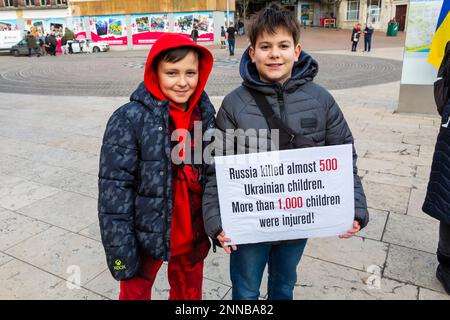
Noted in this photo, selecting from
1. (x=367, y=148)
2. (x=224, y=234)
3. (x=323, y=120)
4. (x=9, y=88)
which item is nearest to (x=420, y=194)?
(x=367, y=148)

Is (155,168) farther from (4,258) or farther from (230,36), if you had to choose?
(230,36)

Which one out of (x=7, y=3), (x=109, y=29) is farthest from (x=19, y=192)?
(x=7, y=3)

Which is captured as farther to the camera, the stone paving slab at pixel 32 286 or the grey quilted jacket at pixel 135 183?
the stone paving slab at pixel 32 286

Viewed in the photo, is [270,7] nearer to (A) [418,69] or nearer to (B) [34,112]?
(A) [418,69]

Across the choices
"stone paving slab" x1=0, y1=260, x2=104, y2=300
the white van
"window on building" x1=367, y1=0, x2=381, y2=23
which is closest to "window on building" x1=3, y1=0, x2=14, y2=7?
the white van

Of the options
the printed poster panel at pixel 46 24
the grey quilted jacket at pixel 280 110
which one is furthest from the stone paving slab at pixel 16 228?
the printed poster panel at pixel 46 24

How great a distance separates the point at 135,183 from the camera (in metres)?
1.83

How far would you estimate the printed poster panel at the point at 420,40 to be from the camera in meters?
7.11

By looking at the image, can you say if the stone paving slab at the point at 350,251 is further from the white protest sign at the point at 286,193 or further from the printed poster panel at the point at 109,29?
the printed poster panel at the point at 109,29

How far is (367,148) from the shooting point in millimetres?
5805

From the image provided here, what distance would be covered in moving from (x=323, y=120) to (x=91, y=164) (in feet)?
13.5

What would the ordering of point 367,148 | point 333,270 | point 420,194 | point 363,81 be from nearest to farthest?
point 333,270 < point 420,194 < point 367,148 < point 363,81

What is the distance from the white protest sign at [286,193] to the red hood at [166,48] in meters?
0.44

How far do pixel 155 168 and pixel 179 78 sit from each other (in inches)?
18.2
